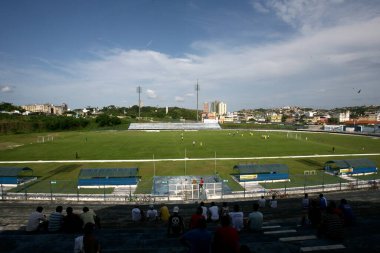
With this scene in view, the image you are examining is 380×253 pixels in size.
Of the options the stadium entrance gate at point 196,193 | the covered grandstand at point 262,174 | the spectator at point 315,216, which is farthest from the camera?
the covered grandstand at point 262,174

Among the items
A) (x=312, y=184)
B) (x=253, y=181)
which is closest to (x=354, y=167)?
(x=312, y=184)

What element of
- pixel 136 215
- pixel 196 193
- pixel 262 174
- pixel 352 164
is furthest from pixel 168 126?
pixel 136 215

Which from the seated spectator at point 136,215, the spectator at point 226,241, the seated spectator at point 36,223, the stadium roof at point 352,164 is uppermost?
the spectator at point 226,241

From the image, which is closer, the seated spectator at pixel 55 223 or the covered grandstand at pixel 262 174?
the seated spectator at pixel 55 223

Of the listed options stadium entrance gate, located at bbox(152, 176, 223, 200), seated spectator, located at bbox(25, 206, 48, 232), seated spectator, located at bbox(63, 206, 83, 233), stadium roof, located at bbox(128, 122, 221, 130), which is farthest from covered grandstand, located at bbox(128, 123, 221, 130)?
seated spectator, located at bbox(63, 206, 83, 233)

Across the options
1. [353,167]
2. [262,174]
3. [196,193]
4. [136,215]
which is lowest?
[196,193]

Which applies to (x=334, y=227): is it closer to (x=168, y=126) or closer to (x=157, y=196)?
(x=157, y=196)

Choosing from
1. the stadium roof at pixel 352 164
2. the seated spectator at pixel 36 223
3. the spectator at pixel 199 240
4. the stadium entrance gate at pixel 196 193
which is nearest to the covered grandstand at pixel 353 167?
the stadium roof at pixel 352 164

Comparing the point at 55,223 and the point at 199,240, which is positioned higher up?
the point at 199,240

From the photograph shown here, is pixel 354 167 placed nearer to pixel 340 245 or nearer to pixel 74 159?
pixel 340 245

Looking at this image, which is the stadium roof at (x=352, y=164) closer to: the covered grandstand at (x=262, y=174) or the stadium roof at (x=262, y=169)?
the stadium roof at (x=262, y=169)

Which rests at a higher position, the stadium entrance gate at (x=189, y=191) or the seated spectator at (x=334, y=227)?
the seated spectator at (x=334, y=227)

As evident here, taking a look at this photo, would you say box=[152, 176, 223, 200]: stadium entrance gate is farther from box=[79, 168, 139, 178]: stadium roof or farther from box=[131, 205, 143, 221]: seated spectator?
box=[131, 205, 143, 221]: seated spectator

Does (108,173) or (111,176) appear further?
(108,173)
